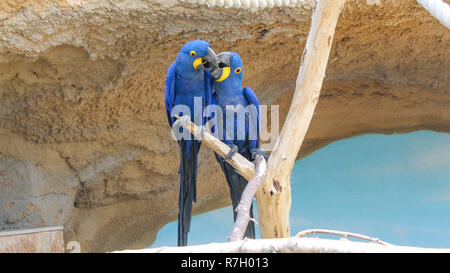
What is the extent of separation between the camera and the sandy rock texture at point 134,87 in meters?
2.30

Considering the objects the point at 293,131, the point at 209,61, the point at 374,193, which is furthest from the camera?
the point at 374,193

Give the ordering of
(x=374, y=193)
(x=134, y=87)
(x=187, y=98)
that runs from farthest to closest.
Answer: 1. (x=374, y=193)
2. (x=134, y=87)
3. (x=187, y=98)

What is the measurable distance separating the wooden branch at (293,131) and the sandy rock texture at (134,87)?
38.5 inches

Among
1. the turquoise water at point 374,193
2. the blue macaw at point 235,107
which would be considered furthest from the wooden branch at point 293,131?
the turquoise water at point 374,193

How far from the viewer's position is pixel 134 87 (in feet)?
8.87

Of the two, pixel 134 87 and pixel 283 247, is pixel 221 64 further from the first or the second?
pixel 283 247

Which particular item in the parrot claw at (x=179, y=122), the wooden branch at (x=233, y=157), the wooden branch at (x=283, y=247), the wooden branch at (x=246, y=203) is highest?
the parrot claw at (x=179, y=122)

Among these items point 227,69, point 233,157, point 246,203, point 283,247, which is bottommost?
point 283,247

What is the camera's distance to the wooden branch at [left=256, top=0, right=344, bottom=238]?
4.88 ft

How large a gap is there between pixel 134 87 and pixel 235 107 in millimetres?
983

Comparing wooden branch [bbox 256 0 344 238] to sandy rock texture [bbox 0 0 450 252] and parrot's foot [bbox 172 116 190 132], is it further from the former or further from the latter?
sandy rock texture [bbox 0 0 450 252]

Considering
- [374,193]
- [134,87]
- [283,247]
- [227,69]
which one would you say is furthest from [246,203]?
[374,193]

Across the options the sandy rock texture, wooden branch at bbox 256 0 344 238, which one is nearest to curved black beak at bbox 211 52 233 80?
wooden branch at bbox 256 0 344 238

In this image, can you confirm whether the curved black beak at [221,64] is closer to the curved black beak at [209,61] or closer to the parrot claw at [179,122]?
the curved black beak at [209,61]
